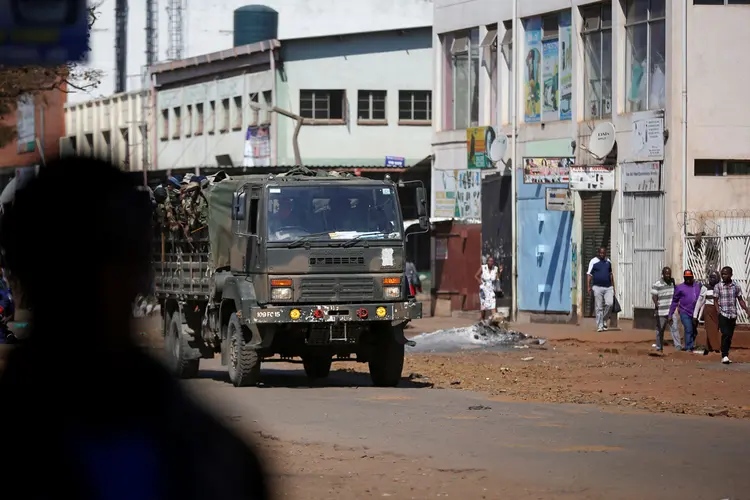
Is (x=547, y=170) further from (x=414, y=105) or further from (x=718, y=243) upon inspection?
(x=414, y=105)

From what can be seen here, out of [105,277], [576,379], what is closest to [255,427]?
[576,379]

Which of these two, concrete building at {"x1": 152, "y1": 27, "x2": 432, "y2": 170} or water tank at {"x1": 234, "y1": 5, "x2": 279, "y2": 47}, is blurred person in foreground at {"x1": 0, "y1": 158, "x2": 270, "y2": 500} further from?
water tank at {"x1": 234, "y1": 5, "x2": 279, "y2": 47}

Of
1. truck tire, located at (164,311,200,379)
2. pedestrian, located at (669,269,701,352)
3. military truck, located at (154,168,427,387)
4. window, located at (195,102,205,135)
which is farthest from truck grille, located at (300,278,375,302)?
window, located at (195,102,205,135)

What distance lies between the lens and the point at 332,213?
63.8 feet

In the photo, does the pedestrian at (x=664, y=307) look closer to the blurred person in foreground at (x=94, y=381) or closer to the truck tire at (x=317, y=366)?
the truck tire at (x=317, y=366)

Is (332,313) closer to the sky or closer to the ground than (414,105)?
closer to the ground

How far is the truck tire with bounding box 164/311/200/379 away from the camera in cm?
2169

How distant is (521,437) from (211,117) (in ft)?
150

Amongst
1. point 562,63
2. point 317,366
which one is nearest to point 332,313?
point 317,366

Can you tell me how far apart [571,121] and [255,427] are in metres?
21.5

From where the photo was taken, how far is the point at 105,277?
3396 millimetres

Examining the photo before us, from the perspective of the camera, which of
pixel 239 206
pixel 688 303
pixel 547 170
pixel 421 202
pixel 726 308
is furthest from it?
pixel 547 170

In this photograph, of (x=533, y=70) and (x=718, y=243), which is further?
(x=533, y=70)

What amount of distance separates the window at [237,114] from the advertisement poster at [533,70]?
807 inches
